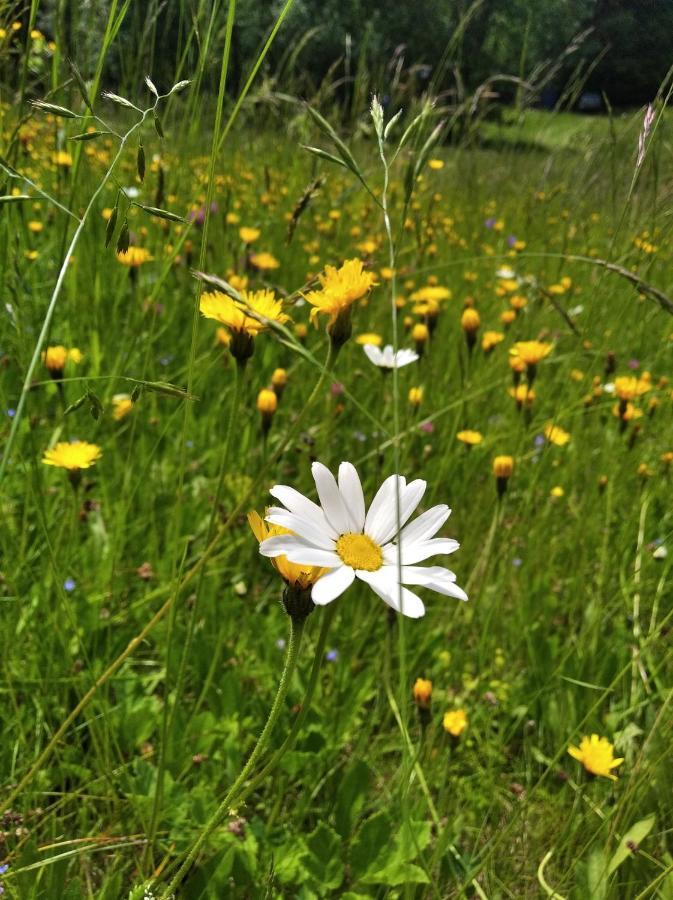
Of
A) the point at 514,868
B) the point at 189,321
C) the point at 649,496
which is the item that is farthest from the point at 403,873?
the point at 189,321

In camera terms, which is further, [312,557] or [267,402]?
[267,402]

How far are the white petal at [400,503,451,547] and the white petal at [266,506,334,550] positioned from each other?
3.0 inches

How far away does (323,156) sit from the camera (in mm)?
694

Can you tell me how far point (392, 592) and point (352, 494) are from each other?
5.7 inches

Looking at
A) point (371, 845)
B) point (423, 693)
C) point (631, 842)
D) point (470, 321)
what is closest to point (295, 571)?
point (423, 693)

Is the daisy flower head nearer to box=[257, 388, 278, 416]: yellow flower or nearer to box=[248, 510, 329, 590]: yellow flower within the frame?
box=[248, 510, 329, 590]: yellow flower

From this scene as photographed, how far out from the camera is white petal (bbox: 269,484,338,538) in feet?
1.89

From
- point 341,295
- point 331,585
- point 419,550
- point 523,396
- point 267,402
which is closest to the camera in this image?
point 331,585

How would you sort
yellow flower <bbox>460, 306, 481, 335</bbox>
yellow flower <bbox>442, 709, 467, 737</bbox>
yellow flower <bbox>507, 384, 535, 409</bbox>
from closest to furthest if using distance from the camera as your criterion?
1. yellow flower <bbox>442, 709, 467, 737</bbox>
2. yellow flower <bbox>507, 384, 535, 409</bbox>
3. yellow flower <bbox>460, 306, 481, 335</bbox>

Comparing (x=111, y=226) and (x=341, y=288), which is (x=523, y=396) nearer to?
(x=341, y=288)

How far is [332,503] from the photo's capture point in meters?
0.63

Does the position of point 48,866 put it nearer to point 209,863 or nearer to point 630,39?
point 209,863

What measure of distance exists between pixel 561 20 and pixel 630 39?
7.44 feet

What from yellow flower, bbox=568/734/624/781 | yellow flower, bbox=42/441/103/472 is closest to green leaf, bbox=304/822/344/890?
yellow flower, bbox=568/734/624/781
